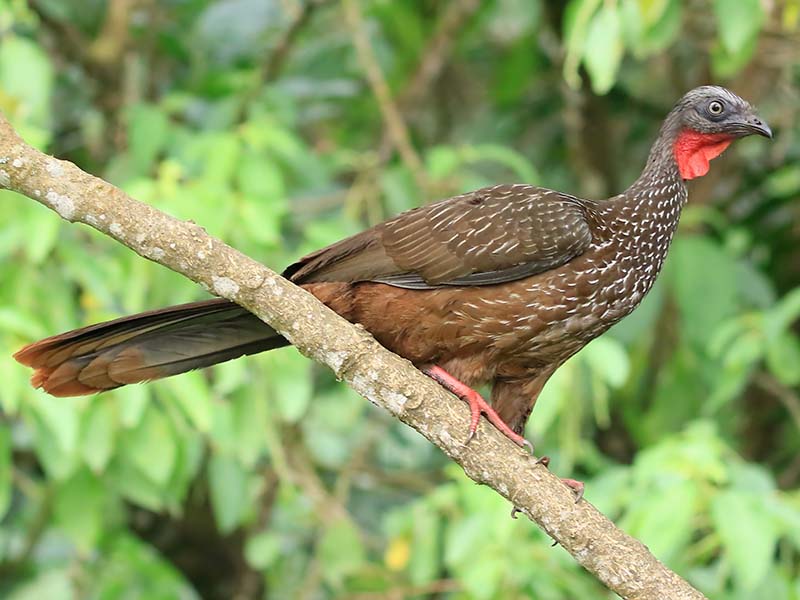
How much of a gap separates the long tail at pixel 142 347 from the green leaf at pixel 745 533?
1491 millimetres

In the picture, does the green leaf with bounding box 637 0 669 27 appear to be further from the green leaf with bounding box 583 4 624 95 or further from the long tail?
the long tail

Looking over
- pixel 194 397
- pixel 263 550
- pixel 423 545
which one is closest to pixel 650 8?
pixel 194 397

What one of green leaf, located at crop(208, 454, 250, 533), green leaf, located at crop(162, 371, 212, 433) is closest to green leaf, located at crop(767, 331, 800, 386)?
green leaf, located at crop(208, 454, 250, 533)

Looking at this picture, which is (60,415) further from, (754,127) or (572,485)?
(754,127)

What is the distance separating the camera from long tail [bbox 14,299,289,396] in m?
2.93

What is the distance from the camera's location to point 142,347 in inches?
118

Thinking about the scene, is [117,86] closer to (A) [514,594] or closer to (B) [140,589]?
(B) [140,589]

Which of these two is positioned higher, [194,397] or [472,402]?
[194,397]

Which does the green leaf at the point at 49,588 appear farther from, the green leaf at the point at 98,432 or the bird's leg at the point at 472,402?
the bird's leg at the point at 472,402

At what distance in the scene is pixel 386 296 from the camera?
10.2ft

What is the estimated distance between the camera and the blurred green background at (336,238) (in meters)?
3.99

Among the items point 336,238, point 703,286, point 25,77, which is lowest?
point 703,286

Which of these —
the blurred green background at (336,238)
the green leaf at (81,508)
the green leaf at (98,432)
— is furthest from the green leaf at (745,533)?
the green leaf at (81,508)

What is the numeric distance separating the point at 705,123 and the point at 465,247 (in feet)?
2.58
